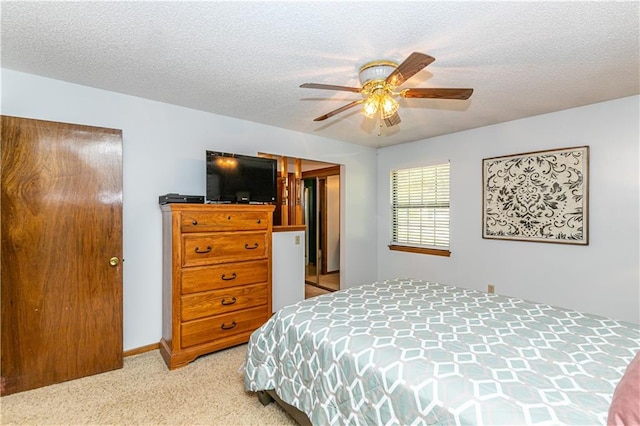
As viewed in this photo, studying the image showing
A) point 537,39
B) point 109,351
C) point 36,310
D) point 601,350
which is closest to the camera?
point 601,350

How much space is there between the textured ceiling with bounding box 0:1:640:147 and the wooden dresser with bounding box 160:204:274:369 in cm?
108

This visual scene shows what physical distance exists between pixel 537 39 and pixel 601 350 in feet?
5.62

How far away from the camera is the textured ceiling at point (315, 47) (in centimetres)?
155

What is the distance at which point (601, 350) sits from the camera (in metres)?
1.41

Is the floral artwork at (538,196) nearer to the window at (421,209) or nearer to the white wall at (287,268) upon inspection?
the window at (421,209)

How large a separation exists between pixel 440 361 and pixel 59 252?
268 cm

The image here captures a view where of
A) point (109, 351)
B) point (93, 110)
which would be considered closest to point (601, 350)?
point (109, 351)

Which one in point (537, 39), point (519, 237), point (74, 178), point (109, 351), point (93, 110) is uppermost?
point (537, 39)

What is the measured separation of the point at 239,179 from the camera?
2977 mm

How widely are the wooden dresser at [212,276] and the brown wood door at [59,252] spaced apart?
16.7 inches

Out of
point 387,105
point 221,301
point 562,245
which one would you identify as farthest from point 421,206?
point 221,301

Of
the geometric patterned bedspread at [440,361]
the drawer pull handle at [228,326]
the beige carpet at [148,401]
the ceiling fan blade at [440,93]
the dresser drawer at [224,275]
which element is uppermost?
the ceiling fan blade at [440,93]

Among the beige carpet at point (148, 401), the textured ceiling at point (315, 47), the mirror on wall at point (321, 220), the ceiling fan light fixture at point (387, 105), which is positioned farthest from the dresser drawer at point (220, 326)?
the ceiling fan light fixture at point (387, 105)

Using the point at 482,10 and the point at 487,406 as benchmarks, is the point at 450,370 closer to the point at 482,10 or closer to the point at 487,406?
the point at 487,406
